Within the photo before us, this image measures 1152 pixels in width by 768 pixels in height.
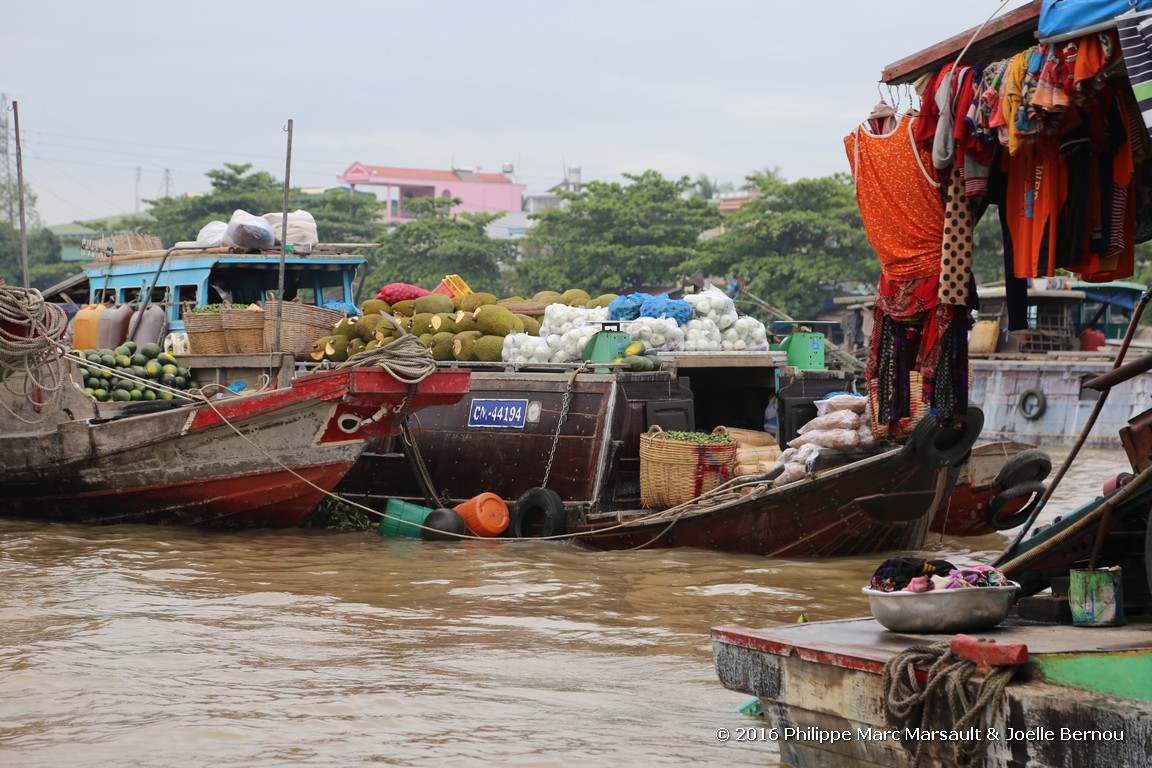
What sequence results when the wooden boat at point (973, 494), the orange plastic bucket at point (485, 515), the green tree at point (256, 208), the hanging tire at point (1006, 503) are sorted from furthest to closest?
1. the green tree at point (256, 208)
2. the wooden boat at point (973, 494)
3. the orange plastic bucket at point (485, 515)
4. the hanging tire at point (1006, 503)

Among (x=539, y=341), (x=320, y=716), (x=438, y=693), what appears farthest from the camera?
(x=539, y=341)

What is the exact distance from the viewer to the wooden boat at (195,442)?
9734 millimetres

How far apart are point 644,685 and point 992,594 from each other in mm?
2012

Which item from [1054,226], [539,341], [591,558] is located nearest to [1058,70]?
[1054,226]

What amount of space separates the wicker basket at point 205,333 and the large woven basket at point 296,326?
431mm

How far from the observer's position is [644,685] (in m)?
5.70

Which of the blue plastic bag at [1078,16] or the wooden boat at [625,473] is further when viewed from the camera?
the wooden boat at [625,473]

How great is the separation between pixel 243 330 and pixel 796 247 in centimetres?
2496

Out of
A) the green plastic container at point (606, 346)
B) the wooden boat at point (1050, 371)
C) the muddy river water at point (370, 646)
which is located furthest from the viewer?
the wooden boat at point (1050, 371)

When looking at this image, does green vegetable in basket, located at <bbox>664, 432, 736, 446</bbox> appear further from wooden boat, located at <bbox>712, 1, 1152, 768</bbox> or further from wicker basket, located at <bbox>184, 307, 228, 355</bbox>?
wicker basket, located at <bbox>184, 307, 228, 355</bbox>

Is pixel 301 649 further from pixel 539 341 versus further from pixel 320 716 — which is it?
pixel 539 341

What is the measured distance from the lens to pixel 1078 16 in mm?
4090

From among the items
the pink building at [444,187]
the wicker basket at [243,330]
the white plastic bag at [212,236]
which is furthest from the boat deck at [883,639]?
the pink building at [444,187]

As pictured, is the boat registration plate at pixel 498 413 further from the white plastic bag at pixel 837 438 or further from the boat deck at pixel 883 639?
the boat deck at pixel 883 639
